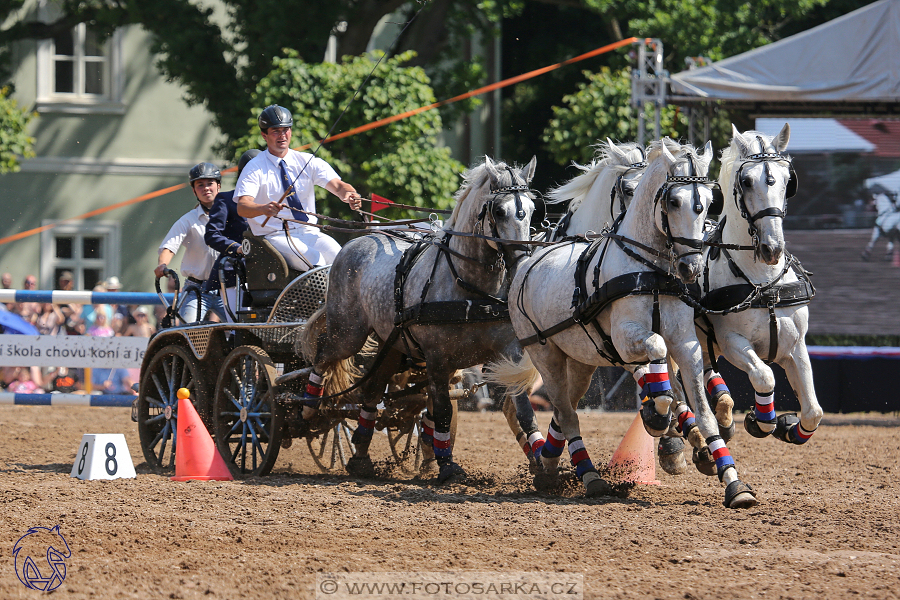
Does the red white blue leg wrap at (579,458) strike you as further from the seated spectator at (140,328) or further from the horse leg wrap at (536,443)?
the seated spectator at (140,328)

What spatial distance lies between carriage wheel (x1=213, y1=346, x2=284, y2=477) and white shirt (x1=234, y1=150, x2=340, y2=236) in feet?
3.04

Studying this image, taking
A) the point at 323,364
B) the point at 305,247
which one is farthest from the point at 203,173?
the point at 323,364

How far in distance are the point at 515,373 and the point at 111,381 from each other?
21.0 ft

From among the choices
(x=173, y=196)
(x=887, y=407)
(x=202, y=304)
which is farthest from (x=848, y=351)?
(x=173, y=196)

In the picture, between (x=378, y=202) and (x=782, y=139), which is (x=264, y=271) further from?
(x=782, y=139)

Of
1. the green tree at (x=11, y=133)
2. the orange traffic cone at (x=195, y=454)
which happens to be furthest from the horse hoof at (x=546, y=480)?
the green tree at (x=11, y=133)

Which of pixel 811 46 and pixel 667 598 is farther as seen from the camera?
pixel 811 46

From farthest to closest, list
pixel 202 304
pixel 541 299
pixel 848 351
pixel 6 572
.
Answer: pixel 848 351 → pixel 202 304 → pixel 541 299 → pixel 6 572

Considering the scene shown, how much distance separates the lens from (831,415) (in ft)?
40.9

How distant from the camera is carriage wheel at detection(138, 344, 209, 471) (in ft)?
26.6

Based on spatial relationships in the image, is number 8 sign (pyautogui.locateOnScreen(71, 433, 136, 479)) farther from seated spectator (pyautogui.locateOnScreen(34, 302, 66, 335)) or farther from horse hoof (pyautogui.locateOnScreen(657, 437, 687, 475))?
seated spectator (pyautogui.locateOnScreen(34, 302, 66, 335))

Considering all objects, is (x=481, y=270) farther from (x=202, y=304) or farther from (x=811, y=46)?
(x=811, y=46)

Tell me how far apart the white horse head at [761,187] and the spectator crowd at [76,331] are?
23.5ft

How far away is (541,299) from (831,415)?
23.5ft
